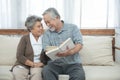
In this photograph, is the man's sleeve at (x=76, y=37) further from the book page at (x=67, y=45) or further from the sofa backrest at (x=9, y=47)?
the sofa backrest at (x=9, y=47)

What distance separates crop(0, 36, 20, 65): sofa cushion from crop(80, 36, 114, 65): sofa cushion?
36.9 inches

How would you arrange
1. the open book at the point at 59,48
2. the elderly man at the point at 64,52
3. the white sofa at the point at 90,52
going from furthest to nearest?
the white sofa at the point at 90,52, the elderly man at the point at 64,52, the open book at the point at 59,48

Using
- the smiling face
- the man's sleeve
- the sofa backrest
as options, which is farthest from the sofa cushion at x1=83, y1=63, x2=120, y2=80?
the smiling face

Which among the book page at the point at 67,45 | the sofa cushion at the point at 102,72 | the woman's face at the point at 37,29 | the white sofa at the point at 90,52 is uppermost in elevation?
the woman's face at the point at 37,29

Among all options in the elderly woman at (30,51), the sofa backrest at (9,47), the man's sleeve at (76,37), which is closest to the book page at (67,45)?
the man's sleeve at (76,37)

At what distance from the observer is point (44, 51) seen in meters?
2.73

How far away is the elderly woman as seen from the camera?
2.67 meters

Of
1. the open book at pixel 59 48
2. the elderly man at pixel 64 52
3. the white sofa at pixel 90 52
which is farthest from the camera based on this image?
the white sofa at pixel 90 52

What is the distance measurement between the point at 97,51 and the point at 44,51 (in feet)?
2.63

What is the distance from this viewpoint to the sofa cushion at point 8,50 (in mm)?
3156

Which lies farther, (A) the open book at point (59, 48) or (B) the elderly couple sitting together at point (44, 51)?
(B) the elderly couple sitting together at point (44, 51)

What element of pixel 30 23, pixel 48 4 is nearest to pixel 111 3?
pixel 48 4

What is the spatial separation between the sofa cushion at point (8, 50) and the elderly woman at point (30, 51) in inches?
17.4

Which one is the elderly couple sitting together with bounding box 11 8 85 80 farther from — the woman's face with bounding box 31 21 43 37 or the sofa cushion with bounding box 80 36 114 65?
the sofa cushion with bounding box 80 36 114 65
